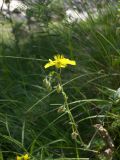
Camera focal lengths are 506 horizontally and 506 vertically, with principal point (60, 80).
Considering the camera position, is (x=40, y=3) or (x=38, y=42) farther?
(x=38, y=42)

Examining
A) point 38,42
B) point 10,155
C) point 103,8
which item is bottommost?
point 10,155

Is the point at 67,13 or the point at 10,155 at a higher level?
the point at 67,13

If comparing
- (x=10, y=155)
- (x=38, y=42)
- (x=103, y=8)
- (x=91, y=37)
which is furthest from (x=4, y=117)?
(x=38, y=42)

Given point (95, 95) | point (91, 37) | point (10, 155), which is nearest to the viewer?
point (10, 155)

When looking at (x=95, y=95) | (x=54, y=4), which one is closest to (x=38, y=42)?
(x=54, y=4)

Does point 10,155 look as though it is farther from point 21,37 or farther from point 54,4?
point 21,37

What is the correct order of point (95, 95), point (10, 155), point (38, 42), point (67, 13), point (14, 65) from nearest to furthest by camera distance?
point (10, 155) → point (95, 95) → point (67, 13) → point (14, 65) → point (38, 42)

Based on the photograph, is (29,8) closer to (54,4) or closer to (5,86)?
(54,4)
